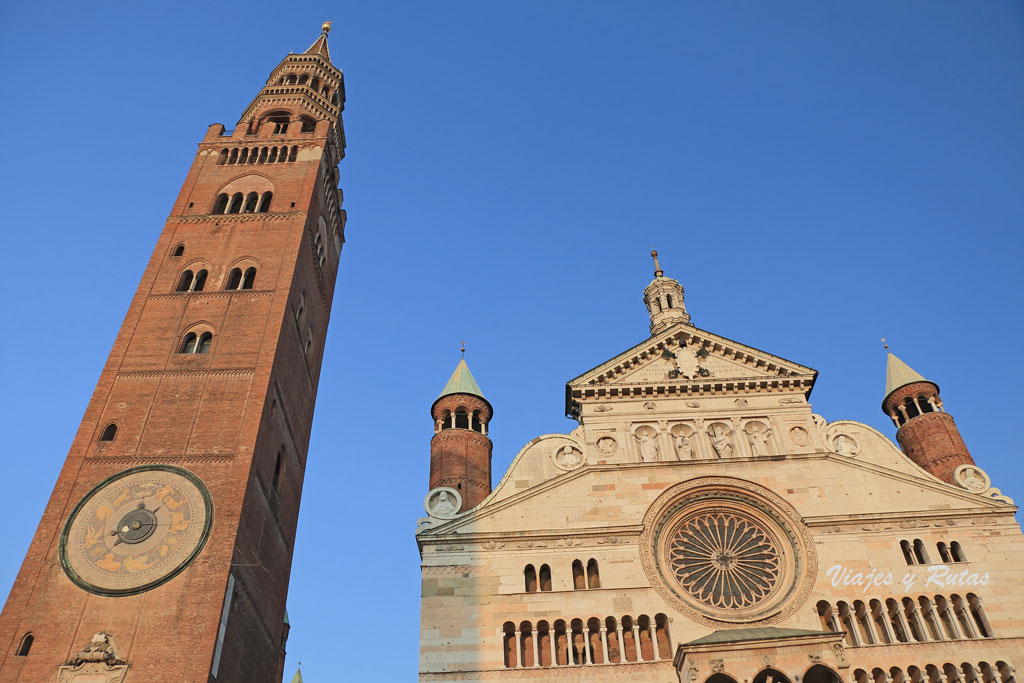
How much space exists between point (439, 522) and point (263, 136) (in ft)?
72.9

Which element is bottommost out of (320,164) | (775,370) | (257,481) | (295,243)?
(257,481)

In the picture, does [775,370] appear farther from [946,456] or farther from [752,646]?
[752,646]

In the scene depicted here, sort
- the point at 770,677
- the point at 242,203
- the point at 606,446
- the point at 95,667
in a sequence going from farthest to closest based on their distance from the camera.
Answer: the point at 242,203
the point at 606,446
the point at 770,677
the point at 95,667

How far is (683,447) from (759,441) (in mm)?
2551

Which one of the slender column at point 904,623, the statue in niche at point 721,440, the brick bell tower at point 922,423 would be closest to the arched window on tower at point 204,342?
the statue in niche at point 721,440

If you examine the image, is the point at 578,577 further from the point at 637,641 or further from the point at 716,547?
the point at 716,547

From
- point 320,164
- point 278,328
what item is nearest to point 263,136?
point 320,164

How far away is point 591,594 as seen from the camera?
23.7 m

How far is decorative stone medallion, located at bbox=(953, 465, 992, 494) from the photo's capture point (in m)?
26.2

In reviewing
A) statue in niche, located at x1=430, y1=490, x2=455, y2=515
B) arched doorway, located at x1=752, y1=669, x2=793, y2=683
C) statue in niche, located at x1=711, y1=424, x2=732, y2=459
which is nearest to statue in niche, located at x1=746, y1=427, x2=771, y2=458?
statue in niche, located at x1=711, y1=424, x2=732, y2=459

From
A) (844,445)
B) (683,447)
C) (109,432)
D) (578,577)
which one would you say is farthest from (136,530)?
(844,445)

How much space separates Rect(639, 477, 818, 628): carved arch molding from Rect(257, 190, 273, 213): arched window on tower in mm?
20196

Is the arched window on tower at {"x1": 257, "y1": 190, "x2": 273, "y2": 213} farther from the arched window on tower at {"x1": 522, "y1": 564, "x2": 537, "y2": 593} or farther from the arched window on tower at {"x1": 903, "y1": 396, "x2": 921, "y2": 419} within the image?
the arched window on tower at {"x1": 903, "y1": 396, "x2": 921, "y2": 419}

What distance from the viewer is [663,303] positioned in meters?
38.2
